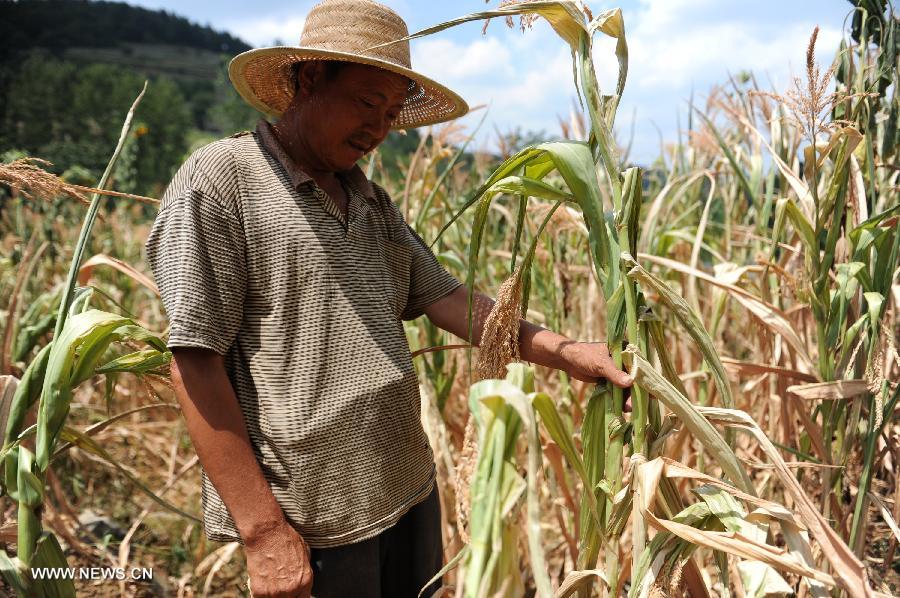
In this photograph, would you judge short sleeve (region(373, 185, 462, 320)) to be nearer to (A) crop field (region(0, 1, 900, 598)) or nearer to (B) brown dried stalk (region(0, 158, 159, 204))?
(A) crop field (region(0, 1, 900, 598))

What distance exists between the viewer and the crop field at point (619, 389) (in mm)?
827

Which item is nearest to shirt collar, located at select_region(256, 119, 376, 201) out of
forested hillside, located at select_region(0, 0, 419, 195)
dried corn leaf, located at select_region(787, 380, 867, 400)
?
dried corn leaf, located at select_region(787, 380, 867, 400)

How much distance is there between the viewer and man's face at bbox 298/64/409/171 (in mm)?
1168

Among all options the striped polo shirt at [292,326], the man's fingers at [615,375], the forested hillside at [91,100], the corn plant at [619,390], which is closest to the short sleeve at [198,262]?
the striped polo shirt at [292,326]

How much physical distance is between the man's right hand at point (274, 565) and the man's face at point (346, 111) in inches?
23.7

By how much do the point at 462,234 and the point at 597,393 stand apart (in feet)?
4.22

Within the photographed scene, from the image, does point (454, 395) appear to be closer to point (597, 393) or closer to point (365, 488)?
point (365, 488)

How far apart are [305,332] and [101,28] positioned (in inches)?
2128

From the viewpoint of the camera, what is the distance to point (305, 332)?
3.70 ft

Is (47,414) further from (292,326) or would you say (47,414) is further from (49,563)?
(292,326)

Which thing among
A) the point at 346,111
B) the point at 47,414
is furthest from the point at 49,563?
the point at 346,111

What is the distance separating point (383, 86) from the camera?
119 centimetres

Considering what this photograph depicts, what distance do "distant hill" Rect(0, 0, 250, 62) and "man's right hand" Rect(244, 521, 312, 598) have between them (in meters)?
27.5

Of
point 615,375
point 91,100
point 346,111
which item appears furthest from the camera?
point 91,100
